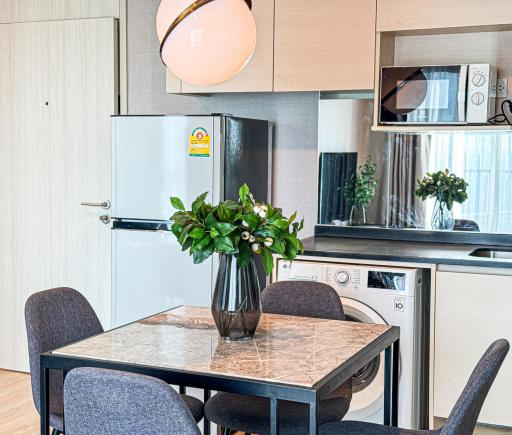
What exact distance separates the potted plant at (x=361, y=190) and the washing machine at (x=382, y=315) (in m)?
0.65

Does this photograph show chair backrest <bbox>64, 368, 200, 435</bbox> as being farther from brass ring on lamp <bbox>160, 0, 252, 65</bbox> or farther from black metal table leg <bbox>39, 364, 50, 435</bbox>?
brass ring on lamp <bbox>160, 0, 252, 65</bbox>

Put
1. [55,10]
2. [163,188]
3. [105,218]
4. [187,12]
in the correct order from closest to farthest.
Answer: [187,12] → [163,188] → [105,218] → [55,10]

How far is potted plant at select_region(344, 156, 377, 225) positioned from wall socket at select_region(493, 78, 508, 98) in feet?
2.27

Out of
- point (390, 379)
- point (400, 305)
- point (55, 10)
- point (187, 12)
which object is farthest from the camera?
point (55, 10)

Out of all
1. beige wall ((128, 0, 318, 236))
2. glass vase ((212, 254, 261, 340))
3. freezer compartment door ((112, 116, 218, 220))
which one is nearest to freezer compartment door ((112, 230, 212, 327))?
freezer compartment door ((112, 116, 218, 220))

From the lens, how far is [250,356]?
2.12 meters

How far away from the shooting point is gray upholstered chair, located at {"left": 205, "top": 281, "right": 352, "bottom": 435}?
2.40 metres

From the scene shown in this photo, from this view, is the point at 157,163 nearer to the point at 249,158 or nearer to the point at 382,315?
the point at 249,158

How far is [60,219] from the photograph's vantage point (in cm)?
465

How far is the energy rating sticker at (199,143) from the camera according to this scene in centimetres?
377

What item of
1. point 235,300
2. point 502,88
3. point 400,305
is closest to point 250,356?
point 235,300

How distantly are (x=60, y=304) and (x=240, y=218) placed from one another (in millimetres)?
793

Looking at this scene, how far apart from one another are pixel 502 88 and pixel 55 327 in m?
2.36

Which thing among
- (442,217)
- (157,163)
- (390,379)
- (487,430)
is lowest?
(487,430)
